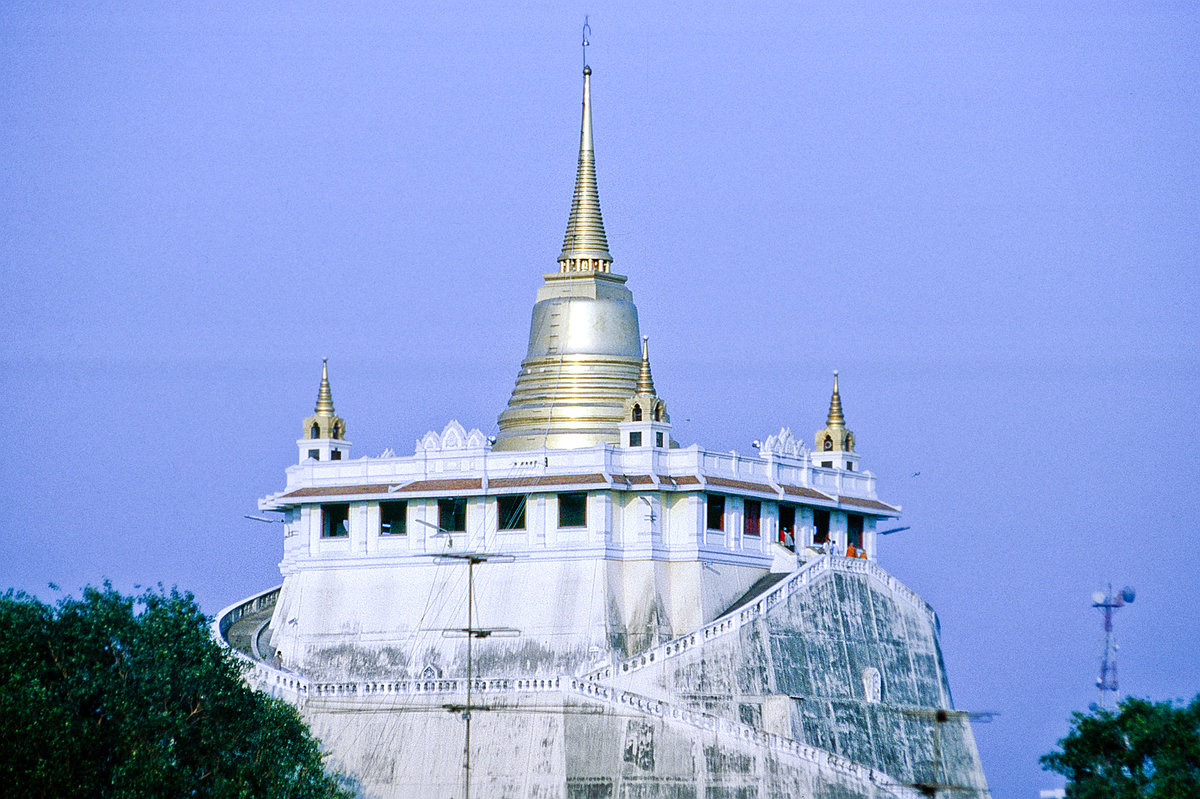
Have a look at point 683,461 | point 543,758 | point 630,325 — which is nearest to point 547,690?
point 543,758

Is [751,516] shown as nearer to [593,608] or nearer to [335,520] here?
[593,608]

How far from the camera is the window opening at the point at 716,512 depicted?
94.7 meters

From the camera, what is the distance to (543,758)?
8506 cm

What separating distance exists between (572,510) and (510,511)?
2060 millimetres

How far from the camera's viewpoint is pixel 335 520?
9819cm

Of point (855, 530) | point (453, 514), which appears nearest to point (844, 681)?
point (855, 530)

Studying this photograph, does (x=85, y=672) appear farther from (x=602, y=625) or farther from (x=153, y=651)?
(x=602, y=625)

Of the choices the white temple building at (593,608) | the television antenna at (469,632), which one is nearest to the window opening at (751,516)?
the white temple building at (593,608)

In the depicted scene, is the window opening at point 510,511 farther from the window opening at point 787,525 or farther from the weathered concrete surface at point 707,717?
the window opening at point 787,525

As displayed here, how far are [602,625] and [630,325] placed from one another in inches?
531

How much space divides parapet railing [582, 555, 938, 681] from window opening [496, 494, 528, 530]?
23.3 ft

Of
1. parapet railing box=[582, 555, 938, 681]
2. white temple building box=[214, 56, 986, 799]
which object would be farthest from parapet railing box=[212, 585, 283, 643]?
parapet railing box=[582, 555, 938, 681]

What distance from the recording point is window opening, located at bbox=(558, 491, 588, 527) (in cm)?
9369

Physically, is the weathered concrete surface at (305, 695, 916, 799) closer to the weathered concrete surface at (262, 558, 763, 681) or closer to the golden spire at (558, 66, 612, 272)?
the weathered concrete surface at (262, 558, 763, 681)
